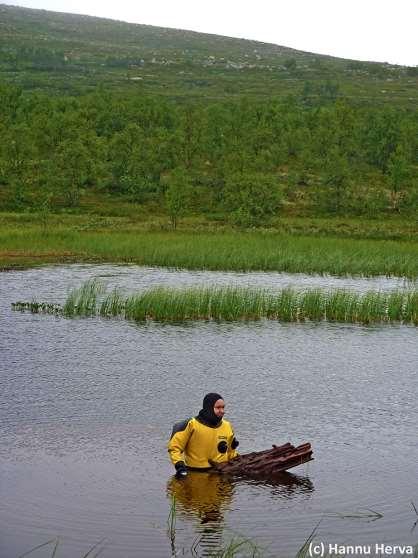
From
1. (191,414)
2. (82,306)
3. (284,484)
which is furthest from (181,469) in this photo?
(82,306)

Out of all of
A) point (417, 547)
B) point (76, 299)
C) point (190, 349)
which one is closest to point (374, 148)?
point (76, 299)

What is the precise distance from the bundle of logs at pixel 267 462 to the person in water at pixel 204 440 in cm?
27

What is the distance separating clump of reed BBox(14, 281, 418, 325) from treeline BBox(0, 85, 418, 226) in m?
37.4

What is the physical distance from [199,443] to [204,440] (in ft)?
0.43

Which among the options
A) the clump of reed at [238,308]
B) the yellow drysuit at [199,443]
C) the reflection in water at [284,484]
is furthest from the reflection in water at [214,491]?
the clump of reed at [238,308]

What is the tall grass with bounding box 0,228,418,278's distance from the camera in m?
51.6

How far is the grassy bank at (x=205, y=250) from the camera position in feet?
169

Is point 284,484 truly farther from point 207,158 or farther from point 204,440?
point 207,158

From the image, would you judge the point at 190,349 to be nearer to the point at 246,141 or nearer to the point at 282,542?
the point at 282,542

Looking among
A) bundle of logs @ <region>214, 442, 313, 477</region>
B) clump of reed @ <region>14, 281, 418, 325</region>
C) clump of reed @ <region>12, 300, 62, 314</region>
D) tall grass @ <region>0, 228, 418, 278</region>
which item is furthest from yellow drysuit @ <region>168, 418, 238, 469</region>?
tall grass @ <region>0, 228, 418, 278</region>

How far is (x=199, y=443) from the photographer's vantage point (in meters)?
17.3

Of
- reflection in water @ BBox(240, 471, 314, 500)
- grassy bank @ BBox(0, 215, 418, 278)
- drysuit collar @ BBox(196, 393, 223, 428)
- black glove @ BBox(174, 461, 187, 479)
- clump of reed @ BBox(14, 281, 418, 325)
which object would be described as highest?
drysuit collar @ BBox(196, 393, 223, 428)

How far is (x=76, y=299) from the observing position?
129 feet

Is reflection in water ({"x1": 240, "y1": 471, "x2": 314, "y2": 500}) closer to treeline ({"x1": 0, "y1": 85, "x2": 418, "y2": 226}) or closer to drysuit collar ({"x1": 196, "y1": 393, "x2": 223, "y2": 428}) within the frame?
drysuit collar ({"x1": 196, "y1": 393, "x2": 223, "y2": 428})
